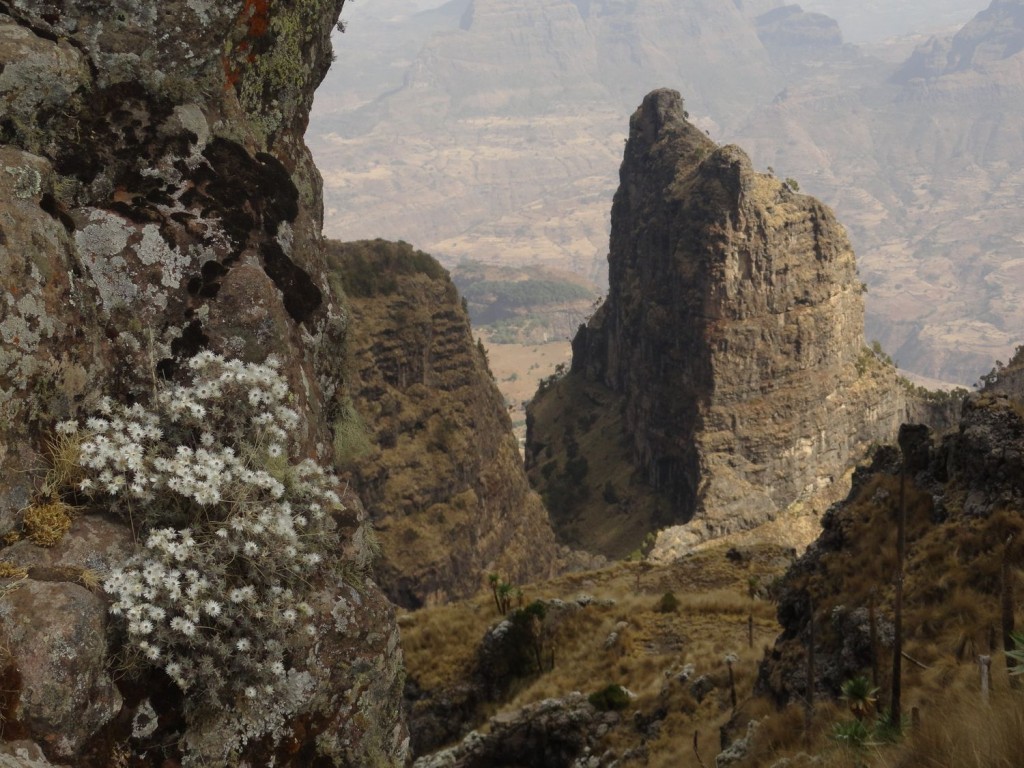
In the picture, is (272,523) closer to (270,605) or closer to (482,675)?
(270,605)

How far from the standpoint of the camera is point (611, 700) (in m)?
26.1

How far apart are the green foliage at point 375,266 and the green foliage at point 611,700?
173 feet

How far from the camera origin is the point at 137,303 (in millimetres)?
11273

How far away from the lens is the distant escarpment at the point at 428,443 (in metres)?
68.9

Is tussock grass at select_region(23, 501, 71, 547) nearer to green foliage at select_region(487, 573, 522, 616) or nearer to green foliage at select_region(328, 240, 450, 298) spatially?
green foliage at select_region(487, 573, 522, 616)

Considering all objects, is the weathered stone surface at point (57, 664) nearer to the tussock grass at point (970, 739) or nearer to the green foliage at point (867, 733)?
the tussock grass at point (970, 739)

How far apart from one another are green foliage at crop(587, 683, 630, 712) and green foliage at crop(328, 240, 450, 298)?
5280cm

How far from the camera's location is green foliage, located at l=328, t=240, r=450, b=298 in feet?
247

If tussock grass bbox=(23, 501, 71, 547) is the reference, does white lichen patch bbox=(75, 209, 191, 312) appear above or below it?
above

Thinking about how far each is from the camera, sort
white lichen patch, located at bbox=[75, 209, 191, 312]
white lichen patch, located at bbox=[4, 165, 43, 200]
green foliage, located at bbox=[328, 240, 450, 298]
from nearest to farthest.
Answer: white lichen patch, located at bbox=[4, 165, 43, 200], white lichen patch, located at bbox=[75, 209, 191, 312], green foliage, located at bbox=[328, 240, 450, 298]

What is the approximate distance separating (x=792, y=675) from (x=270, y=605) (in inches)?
486

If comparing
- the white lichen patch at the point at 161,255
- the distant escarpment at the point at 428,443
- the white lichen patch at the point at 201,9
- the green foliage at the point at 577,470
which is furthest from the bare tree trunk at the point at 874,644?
the green foliage at the point at 577,470

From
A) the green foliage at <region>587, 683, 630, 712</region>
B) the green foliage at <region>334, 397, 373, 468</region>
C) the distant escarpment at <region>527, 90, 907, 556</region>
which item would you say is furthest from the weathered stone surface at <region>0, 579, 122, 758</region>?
the distant escarpment at <region>527, 90, 907, 556</region>

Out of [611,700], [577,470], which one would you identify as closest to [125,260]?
[611,700]
